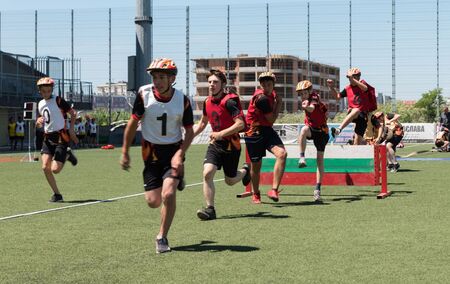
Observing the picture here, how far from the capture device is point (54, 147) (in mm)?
13219

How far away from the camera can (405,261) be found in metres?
6.89

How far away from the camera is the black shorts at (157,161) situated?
309 inches

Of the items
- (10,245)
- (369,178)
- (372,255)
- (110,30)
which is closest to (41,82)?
(10,245)

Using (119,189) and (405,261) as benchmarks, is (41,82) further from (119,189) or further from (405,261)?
(405,261)

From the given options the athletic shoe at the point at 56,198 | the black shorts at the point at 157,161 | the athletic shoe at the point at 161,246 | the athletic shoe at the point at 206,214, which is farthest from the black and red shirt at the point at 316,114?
the athletic shoe at the point at 161,246

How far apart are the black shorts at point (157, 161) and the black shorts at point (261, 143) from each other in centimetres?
435

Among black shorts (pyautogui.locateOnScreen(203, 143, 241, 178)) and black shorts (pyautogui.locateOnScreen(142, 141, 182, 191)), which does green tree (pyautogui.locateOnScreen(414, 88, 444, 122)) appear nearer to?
black shorts (pyautogui.locateOnScreen(203, 143, 241, 178))

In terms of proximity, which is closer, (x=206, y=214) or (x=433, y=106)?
(x=206, y=214)

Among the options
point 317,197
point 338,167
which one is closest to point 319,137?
point 317,197

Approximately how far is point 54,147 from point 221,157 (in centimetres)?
377

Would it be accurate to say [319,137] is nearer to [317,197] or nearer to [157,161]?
[317,197]

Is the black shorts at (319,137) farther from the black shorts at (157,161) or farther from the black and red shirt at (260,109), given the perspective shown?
the black shorts at (157,161)

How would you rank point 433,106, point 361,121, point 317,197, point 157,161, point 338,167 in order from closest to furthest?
point 157,161 < point 317,197 < point 361,121 < point 338,167 < point 433,106

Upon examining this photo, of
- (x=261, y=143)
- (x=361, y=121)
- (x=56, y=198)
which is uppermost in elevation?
(x=361, y=121)
